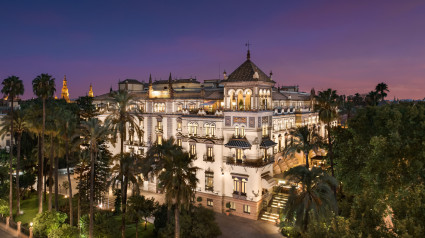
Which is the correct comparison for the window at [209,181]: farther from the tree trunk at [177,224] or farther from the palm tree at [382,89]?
the palm tree at [382,89]

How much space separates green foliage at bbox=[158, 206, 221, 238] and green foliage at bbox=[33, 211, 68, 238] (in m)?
13.4

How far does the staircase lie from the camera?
36919 mm

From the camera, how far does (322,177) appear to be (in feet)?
72.4

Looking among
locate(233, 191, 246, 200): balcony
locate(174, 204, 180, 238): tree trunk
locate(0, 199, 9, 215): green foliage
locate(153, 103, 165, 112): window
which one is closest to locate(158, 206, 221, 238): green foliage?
locate(174, 204, 180, 238): tree trunk

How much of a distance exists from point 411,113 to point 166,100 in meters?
36.2

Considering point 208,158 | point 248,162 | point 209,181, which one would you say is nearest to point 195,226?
point 248,162

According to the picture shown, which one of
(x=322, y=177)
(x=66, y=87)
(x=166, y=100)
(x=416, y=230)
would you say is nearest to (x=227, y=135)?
(x=166, y=100)

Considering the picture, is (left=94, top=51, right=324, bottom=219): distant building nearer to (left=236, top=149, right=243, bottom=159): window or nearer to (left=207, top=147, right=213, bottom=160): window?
(left=236, top=149, right=243, bottom=159): window

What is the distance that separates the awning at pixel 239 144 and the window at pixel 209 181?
6.01 m

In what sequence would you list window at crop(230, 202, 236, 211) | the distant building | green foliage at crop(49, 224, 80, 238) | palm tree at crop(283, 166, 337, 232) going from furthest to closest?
window at crop(230, 202, 236, 211), the distant building, green foliage at crop(49, 224, 80, 238), palm tree at crop(283, 166, 337, 232)

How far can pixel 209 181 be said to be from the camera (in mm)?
41000

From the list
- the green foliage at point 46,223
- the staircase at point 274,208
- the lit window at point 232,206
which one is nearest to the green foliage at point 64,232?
the green foliage at point 46,223

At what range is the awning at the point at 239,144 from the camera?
1451 inches

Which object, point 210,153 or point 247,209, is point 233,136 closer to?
point 210,153
